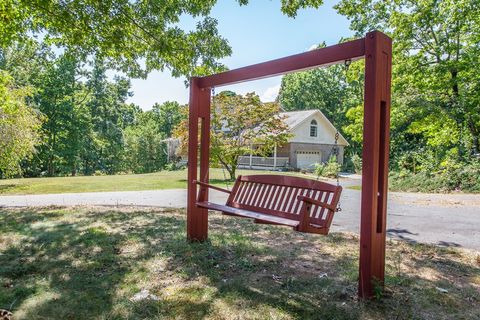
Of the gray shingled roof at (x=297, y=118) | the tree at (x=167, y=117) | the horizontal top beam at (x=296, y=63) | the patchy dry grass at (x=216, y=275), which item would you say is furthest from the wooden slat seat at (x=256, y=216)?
the tree at (x=167, y=117)

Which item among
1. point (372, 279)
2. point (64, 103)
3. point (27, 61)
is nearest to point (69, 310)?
point (372, 279)

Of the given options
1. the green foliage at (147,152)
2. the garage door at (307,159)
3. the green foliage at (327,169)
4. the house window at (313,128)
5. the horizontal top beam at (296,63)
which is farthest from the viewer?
the green foliage at (147,152)

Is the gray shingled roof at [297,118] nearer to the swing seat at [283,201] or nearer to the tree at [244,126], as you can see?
the tree at [244,126]

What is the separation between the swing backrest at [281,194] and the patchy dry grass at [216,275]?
0.61 metres

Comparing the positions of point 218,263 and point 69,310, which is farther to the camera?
point 218,263

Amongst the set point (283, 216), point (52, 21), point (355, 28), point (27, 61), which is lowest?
point (283, 216)

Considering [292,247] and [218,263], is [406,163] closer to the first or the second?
[292,247]

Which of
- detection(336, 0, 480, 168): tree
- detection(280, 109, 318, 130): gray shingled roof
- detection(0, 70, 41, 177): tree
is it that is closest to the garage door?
detection(280, 109, 318, 130): gray shingled roof

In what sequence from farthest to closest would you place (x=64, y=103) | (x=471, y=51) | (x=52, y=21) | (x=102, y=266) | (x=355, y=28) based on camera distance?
(x=64, y=103) < (x=355, y=28) < (x=471, y=51) < (x=52, y=21) < (x=102, y=266)

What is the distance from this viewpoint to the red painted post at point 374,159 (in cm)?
286

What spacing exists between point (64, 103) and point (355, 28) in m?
21.2

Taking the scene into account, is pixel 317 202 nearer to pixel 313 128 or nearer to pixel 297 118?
pixel 297 118

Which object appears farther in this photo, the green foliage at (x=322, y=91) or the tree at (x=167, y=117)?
the tree at (x=167, y=117)

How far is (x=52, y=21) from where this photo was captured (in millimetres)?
7055
